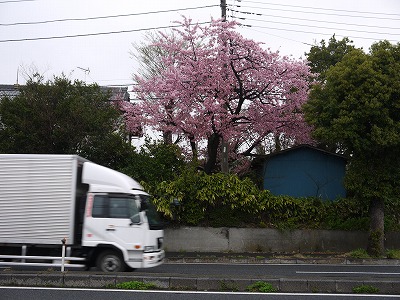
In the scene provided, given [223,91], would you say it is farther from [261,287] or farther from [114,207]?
[261,287]

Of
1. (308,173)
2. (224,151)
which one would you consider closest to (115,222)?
(224,151)

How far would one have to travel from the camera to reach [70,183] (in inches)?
486

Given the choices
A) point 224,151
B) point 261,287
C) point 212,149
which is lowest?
point 261,287

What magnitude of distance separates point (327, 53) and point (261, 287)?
2163cm

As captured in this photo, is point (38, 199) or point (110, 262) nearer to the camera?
point (110, 262)

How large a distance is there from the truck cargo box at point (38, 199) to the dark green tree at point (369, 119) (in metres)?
10.2

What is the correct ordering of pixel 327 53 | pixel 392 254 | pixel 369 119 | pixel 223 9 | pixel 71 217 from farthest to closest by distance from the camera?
1. pixel 327 53
2. pixel 223 9
3. pixel 392 254
4. pixel 369 119
5. pixel 71 217

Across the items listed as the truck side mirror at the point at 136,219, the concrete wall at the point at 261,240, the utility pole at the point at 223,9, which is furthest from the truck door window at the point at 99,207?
the utility pole at the point at 223,9

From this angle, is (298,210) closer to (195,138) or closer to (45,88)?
(195,138)

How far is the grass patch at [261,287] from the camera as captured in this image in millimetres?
9229

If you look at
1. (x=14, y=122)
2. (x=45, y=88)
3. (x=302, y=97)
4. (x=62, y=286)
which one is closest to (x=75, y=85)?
(x=45, y=88)

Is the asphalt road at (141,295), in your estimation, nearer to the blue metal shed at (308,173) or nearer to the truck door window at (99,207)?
the truck door window at (99,207)

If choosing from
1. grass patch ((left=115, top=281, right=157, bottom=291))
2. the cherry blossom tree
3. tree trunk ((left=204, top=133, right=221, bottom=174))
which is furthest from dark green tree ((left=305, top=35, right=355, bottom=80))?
grass patch ((left=115, top=281, right=157, bottom=291))

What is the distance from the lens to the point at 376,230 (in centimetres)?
1847
